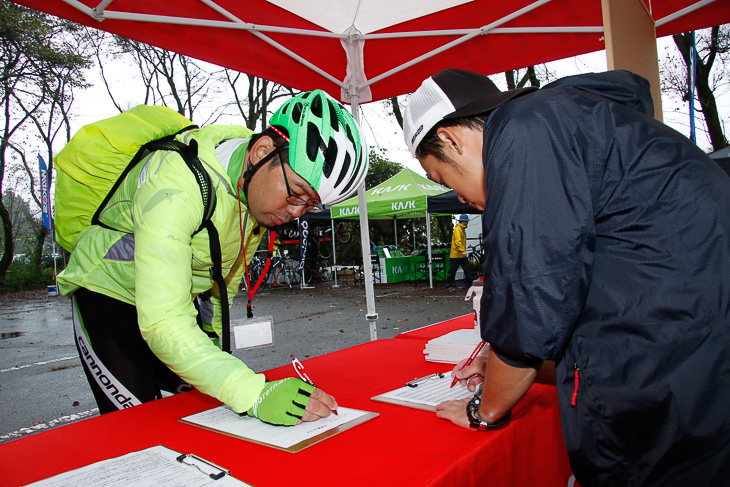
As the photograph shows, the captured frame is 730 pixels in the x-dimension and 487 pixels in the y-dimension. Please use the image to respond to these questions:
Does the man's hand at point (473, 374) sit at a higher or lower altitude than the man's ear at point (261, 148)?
lower

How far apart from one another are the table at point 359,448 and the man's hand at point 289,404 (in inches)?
4.1

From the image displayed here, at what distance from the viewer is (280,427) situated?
1.21m

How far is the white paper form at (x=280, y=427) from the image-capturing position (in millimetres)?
1092

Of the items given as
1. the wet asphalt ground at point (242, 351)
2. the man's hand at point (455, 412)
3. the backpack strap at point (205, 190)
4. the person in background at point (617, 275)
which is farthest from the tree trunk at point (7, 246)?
the person in background at point (617, 275)

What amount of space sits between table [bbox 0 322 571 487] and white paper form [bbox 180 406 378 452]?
2cm

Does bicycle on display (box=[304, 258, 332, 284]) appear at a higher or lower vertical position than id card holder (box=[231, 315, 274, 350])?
lower

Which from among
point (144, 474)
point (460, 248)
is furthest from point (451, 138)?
point (460, 248)

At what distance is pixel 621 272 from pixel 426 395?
75 cm

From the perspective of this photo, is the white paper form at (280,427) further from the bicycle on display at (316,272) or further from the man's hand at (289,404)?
the bicycle on display at (316,272)

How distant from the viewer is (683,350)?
2.50 ft

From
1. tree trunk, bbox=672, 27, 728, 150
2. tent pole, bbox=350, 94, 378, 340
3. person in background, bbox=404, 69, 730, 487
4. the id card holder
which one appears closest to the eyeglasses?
the id card holder

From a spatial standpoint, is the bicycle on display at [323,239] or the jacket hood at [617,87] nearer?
the jacket hood at [617,87]

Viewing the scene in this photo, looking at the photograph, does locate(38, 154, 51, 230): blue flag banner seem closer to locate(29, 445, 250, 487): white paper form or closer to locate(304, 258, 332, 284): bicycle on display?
locate(304, 258, 332, 284): bicycle on display

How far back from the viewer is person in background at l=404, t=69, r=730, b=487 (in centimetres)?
77
